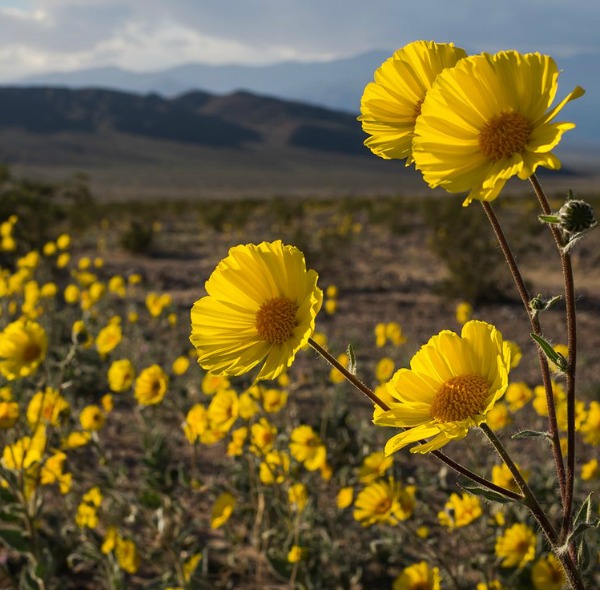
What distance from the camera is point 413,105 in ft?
3.40

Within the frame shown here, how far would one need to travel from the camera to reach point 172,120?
110 meters

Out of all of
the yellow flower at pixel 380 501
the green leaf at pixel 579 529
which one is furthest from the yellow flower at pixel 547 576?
the green leaf at pixel 579 529

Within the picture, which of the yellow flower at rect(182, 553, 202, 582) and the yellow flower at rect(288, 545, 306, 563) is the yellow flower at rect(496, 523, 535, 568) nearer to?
the yellow flower at rect(288, 545, 306, 563)

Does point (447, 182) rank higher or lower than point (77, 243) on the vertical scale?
higher

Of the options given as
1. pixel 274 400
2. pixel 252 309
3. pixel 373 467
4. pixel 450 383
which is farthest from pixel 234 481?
pixel 450 383

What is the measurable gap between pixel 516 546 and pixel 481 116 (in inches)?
64.4

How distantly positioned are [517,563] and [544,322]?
4.52 metres

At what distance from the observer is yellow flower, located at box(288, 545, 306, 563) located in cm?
199

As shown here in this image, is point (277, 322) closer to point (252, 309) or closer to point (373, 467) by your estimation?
point (252, 309)

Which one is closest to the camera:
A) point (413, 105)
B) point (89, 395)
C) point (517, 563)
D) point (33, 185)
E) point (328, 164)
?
point (413, 105)

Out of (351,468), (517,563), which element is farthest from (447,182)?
(351,468)

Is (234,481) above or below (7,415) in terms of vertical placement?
below

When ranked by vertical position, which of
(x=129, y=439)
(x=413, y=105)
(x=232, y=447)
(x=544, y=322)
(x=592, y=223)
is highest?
(x=413, y=105)

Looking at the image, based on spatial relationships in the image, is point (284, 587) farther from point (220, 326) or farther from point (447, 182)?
point (447, 182)
